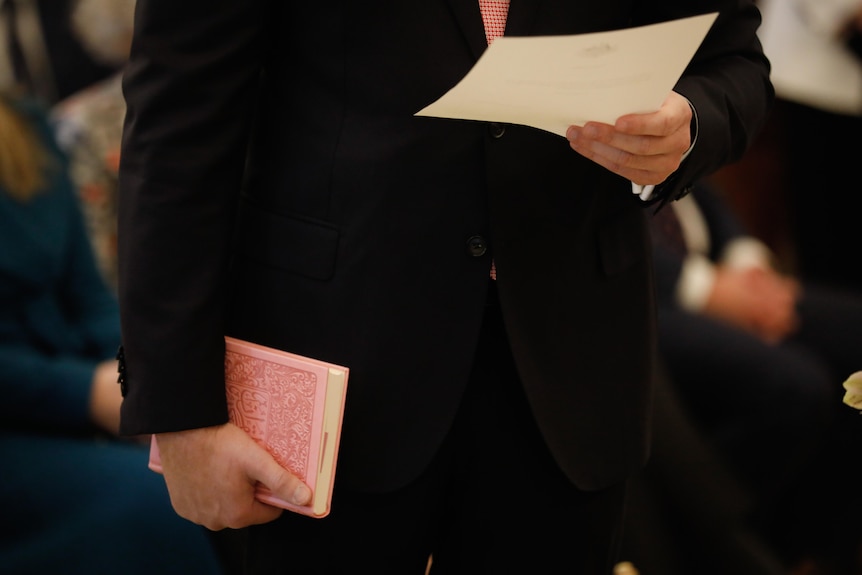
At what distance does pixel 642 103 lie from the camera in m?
0.59

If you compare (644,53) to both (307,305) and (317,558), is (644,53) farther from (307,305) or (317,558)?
(317,558)

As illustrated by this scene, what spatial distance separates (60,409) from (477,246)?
857mm

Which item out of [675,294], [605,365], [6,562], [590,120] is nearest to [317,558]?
[605,365]

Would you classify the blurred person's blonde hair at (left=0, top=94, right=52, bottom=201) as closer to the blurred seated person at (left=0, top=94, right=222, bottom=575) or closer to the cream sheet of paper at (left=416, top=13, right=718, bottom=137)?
the blurred seated person at (left=0, top=94, right=222, bottom=575)

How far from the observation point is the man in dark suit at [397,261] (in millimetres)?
702

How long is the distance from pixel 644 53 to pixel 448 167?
21cm

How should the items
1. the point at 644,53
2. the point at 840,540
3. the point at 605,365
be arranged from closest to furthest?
the point at 644,53
the point at 605,365
the point at 840,540

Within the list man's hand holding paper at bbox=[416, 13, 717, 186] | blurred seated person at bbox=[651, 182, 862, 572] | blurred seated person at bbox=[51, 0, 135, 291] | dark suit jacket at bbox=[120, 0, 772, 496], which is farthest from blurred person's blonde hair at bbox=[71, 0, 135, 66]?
man's hand holding paper at bbox=[416, 13, 717, 186]

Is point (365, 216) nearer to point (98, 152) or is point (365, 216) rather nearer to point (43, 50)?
point (98, 152)

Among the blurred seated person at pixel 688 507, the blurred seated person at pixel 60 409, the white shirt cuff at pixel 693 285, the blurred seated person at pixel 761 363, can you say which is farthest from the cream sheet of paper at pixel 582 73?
the white shirt cuff at pixel 693 285

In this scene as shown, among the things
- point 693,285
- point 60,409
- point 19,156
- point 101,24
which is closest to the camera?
point 60,409

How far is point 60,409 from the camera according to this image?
132 centimetres

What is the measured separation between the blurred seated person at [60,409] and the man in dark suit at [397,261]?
18.2 inches

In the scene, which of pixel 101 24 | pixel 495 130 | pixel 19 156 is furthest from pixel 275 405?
pixel 101 24
